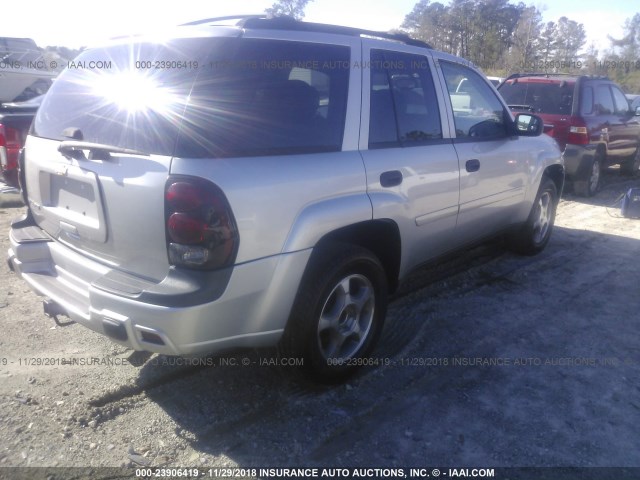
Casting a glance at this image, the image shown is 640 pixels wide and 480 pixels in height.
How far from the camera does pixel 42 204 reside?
3006mm

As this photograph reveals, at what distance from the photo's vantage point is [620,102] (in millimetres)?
9305

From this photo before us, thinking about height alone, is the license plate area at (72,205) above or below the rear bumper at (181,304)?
above

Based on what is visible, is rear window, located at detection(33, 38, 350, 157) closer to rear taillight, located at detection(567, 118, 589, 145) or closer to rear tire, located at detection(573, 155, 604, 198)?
rear taillight, located at detection(567, 118, 589, 145)

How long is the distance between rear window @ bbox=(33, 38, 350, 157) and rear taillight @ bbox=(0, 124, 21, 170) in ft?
6.23

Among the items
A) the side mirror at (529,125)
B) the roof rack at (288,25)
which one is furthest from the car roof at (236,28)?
the side mirror at (529,125)

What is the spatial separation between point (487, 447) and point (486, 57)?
2673 centimetres

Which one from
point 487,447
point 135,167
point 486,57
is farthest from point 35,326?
point 486,57

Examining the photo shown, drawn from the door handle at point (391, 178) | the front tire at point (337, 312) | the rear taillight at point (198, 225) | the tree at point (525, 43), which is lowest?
the front tire at point (337, 312)

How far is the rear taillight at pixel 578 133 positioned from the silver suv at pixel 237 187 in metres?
5.22

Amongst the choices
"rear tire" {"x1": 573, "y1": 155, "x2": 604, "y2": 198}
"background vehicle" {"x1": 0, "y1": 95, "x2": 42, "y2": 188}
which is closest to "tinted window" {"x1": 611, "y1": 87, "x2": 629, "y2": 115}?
"rear tire" {"x1": 573, "y1": 155, "x2": 604, "y2": 198}

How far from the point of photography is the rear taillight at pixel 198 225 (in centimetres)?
227

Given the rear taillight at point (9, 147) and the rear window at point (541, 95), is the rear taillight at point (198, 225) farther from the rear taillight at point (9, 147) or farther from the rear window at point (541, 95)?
the rear window at point (541, 95)

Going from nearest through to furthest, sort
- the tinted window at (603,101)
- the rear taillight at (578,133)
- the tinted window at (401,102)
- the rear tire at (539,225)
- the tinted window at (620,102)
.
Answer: the tinted window at (401,102) → the rear tire at (539,225) → the rear taillight at (578,133) → the tinted window at (603,101) → the tinted window at (620,102)

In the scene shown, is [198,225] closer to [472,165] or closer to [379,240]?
[379,240]
